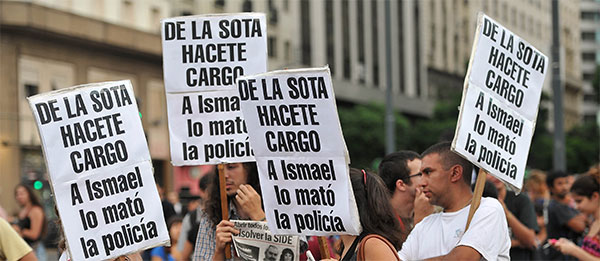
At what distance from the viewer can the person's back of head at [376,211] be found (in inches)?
196

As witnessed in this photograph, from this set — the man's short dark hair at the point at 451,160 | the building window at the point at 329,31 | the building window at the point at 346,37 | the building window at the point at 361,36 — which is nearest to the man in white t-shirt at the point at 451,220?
the man's short dark hair at the point at 451,160

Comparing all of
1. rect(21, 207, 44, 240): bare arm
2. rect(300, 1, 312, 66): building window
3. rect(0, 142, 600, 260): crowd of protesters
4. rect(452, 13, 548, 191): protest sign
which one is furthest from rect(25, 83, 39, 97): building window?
rect(452, 13, 548, 191): protest sign

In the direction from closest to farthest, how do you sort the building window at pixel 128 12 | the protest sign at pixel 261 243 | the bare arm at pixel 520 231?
1. the protest sign at pixel 261 243
2. the bare arm at pixel 520 231
3. the building window at pixel 128 12

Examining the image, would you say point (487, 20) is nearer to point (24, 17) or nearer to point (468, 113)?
point (468, 113)

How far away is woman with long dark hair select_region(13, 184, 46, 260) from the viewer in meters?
12.6

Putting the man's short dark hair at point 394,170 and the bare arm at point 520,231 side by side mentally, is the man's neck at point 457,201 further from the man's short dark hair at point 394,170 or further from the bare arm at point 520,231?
the bare arm at point 520,231

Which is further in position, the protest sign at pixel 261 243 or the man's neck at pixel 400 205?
the man's neck at pixel 400 205

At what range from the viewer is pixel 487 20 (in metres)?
5.76

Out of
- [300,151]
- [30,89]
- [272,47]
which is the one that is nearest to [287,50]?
[272,47]

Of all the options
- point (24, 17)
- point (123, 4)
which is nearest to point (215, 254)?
point (24, 17)

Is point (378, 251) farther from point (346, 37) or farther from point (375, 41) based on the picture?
point (375, 41)

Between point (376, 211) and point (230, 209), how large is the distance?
1513mm

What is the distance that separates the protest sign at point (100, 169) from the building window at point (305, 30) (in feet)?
147

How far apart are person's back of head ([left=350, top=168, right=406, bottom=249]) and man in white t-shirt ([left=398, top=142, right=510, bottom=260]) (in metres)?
0.48
